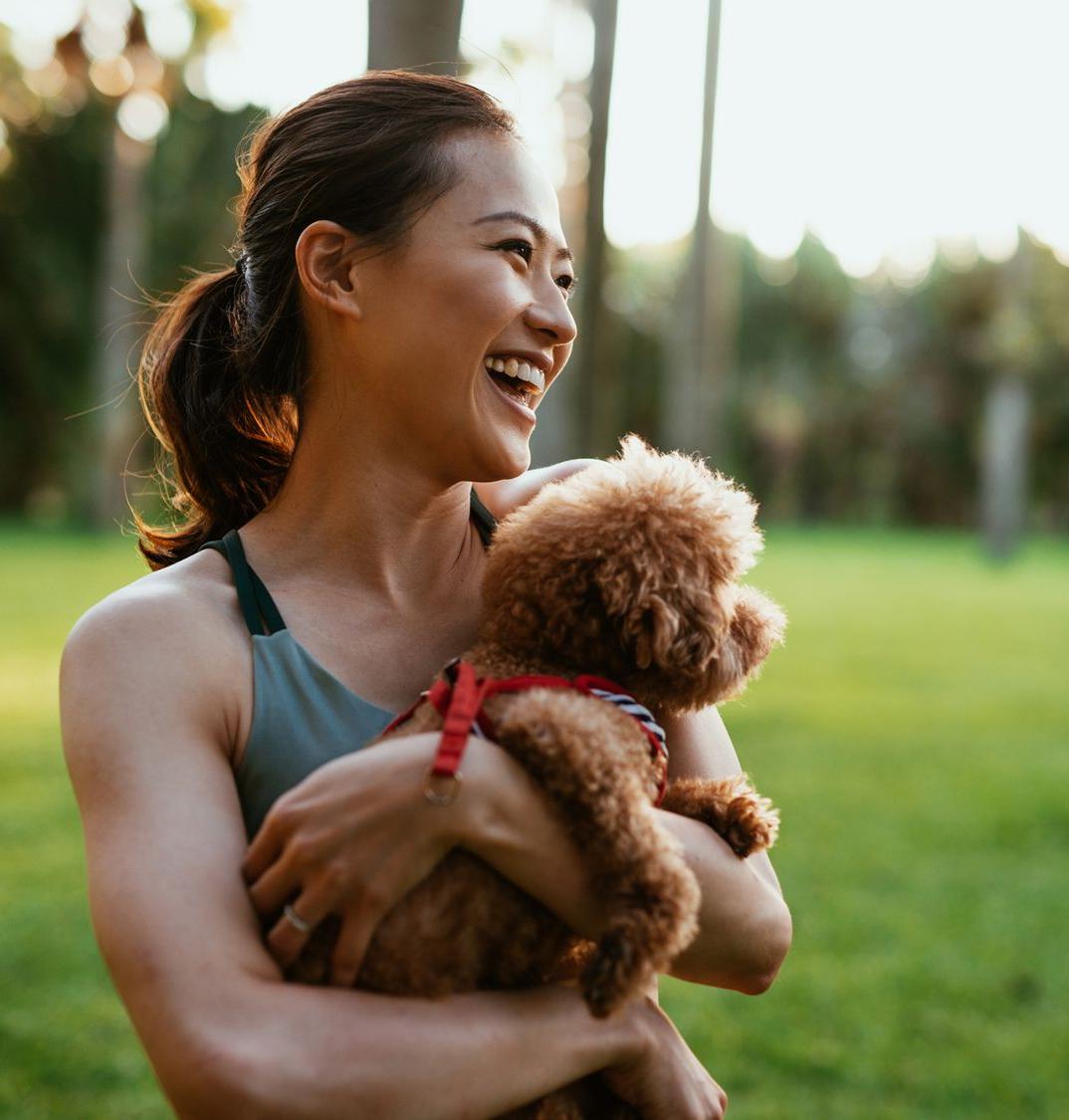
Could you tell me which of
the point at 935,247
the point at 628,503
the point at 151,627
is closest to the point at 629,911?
the point at 628,503

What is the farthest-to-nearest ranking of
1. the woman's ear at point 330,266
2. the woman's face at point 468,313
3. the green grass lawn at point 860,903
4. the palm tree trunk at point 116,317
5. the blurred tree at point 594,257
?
the palm tree trunk at point 116,317 → the blurred tree at point 594,257 → the green grass lawn at point 860,903 → the woman's ear at point 330,266 → the woman's face at point 468,313

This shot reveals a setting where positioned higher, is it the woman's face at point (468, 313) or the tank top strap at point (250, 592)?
the woman's face at point (468, 313)

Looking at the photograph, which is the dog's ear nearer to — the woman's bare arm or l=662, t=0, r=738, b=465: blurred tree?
the woman's bare arm

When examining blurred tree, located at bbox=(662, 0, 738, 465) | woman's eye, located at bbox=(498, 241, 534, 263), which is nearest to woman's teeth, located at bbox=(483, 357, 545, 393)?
woman's eye, located at bbox=(498, 241, 534, 263)

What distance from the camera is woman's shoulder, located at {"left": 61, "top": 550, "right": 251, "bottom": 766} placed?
187 centimetres

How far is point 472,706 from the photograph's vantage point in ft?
5.82

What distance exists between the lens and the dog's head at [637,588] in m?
1.98

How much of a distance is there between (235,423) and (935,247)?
151 ft

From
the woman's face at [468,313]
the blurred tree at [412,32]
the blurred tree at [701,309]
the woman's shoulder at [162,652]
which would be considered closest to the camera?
the woman's shoulder at [162,652]

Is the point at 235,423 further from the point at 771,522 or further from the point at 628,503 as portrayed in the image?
the point at 771,522

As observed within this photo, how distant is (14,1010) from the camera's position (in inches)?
203

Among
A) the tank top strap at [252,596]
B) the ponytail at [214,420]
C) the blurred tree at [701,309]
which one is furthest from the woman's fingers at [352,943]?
the blurred tree at [701,309]

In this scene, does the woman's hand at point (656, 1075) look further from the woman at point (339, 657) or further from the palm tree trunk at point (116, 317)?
the palm tree trunk at point (116, 317)

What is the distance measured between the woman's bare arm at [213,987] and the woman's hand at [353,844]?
0.19 ft
